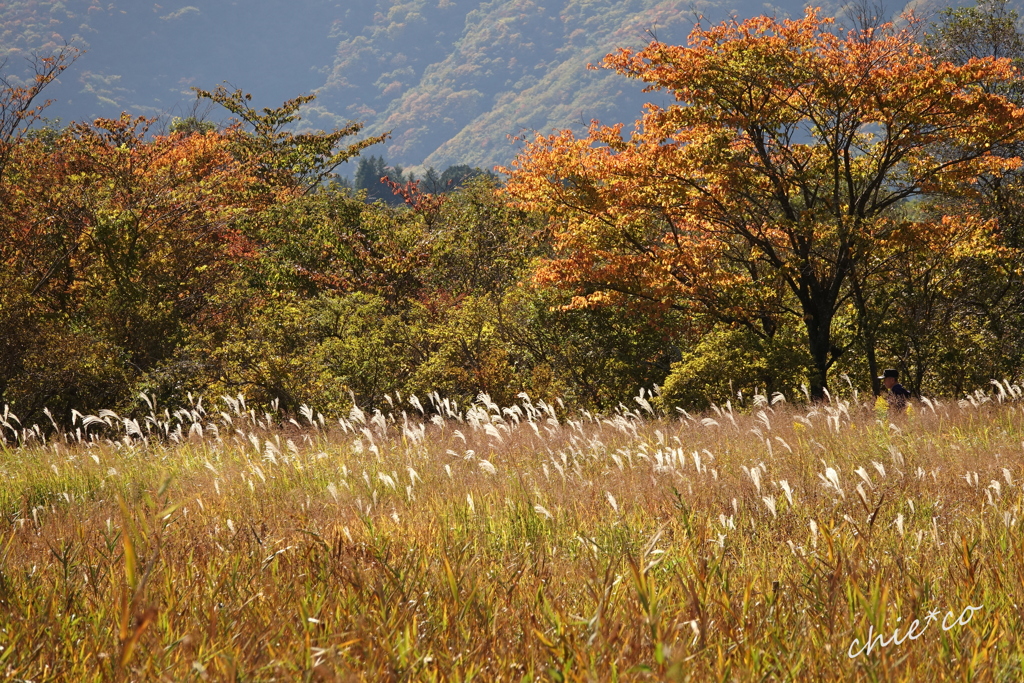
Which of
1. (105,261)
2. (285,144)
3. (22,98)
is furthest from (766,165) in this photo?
(285,144)

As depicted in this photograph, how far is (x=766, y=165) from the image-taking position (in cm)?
1474

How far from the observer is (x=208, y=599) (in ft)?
8.52

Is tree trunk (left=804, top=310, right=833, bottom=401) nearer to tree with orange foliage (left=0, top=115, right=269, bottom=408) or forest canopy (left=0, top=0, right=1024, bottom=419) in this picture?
forest canopy (left=0, top=0, right=1024, bottom=419)

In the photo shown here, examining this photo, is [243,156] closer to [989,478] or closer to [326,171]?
[326,171]

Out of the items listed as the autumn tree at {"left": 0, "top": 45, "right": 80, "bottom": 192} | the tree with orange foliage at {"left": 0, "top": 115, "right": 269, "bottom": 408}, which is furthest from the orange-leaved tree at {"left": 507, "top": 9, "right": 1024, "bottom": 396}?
the autumn tree at {"left": 0, "top": 45, "right": 80, "bottom": 192}

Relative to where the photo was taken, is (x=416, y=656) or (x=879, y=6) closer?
(x=416, y=656)

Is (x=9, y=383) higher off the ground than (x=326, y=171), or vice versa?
(x=326, y=171)

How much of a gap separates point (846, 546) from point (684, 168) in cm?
1223

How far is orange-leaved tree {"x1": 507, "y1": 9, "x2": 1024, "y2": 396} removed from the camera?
13.5 metres

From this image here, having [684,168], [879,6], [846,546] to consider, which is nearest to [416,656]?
[846,546]

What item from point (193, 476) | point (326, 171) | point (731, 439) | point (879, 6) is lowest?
point (731, 439)
